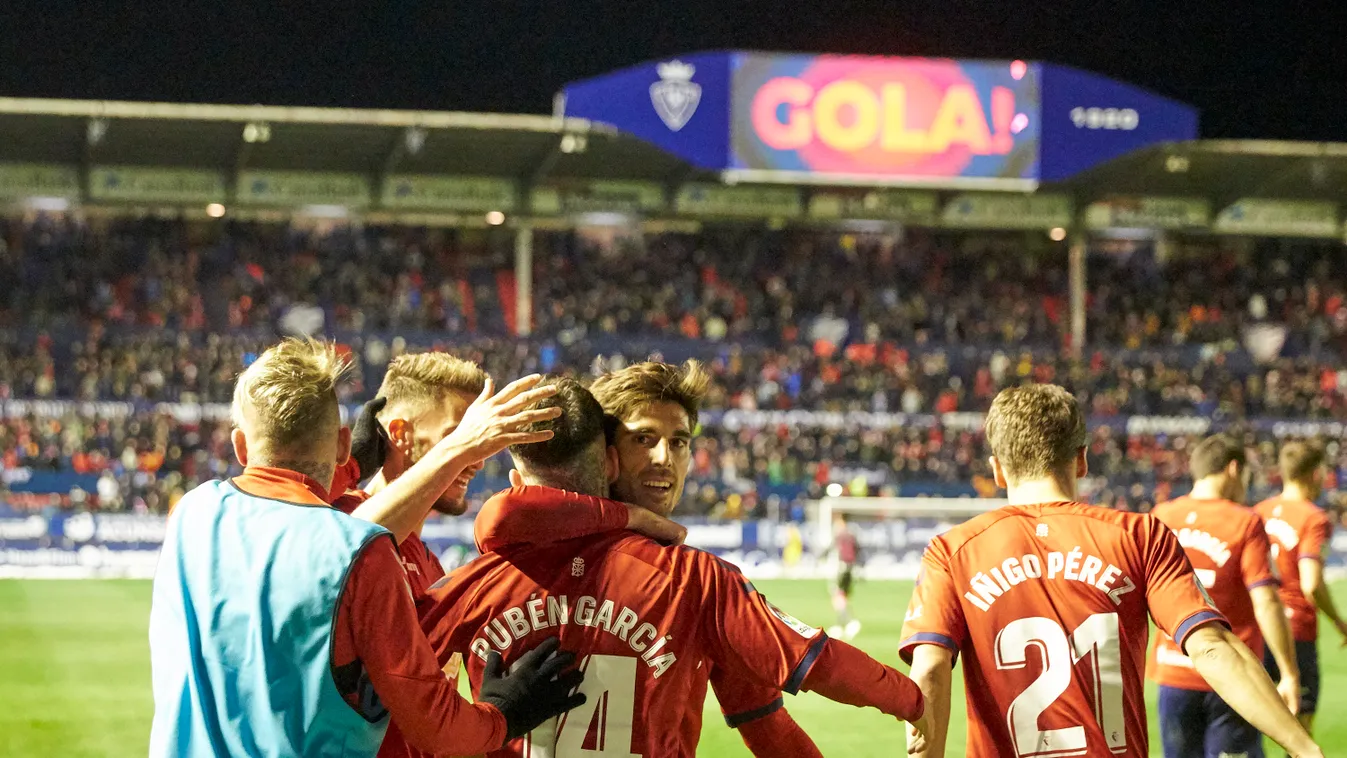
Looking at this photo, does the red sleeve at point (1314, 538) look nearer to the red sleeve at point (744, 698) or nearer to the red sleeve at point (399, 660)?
the red sleeve at point (744, 698)

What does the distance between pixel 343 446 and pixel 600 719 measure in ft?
2.76

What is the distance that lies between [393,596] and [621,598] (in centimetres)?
53

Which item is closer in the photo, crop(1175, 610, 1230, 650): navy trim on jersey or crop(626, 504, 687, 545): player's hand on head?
crop(626, 504, 687, 545): player's hand on head

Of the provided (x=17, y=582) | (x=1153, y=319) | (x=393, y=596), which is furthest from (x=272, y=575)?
(x=1153, y=319)

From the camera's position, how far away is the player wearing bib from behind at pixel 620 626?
3141 mm

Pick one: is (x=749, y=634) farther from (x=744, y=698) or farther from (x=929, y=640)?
(x=929, y=640)

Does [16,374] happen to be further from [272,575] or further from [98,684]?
[272,575]

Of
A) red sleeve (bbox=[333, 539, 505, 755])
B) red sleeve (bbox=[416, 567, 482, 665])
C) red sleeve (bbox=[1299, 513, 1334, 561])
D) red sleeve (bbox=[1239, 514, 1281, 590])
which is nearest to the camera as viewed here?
red sleeve (bbox=[333, 539, 505, 755])

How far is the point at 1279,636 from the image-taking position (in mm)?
6078

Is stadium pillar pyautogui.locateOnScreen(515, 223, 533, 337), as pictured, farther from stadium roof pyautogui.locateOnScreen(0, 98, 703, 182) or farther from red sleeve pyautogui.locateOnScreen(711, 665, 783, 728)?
red sleeve pyautogui.locateOnScreen(711, 665, 783, 728)

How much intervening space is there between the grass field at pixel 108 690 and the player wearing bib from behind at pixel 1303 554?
240cm

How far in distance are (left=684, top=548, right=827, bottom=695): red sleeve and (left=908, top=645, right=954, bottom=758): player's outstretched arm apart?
1.51ft

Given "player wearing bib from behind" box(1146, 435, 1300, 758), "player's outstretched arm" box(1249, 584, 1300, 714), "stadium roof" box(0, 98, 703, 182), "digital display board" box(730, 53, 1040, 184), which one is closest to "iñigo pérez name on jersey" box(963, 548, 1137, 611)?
"player's outstretched arm" box(1249, 584, 1300, 714)

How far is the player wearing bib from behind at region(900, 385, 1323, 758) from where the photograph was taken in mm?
3625
